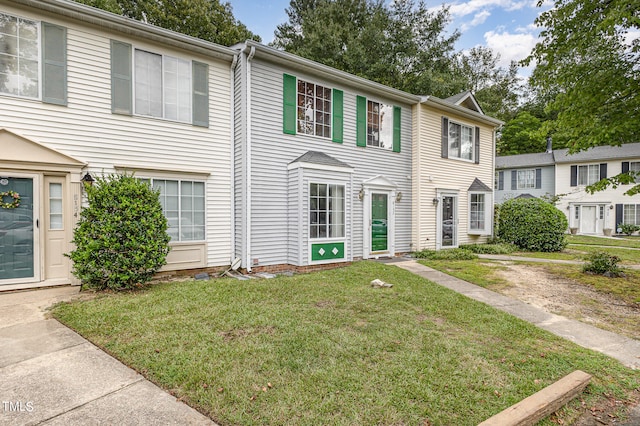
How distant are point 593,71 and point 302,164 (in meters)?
6.04

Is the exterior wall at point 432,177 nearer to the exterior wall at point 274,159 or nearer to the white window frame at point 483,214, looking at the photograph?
the white window frame at point 483,214

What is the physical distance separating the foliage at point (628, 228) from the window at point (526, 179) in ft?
19.4

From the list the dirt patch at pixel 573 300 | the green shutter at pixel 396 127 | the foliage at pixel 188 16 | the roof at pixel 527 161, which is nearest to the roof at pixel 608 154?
the roof at pixel 527 161

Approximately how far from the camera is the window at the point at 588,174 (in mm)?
21756

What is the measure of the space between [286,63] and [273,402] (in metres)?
7.65

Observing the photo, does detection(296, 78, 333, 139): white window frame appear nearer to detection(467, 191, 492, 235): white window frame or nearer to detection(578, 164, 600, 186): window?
detection(467, 191, 492, 235): white window frame

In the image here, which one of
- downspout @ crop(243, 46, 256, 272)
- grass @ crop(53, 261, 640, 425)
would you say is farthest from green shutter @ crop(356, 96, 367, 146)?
grass @ crop(53, 261, 640, 425)

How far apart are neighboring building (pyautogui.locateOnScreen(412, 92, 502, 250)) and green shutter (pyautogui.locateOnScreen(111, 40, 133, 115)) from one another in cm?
847

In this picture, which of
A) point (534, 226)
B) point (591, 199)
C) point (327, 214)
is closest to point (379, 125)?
point (327, 214)

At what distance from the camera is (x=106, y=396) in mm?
2574

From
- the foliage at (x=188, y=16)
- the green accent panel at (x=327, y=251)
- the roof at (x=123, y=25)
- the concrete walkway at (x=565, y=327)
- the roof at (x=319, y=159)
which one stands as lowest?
the concrete walkway at (x=565, y=327)

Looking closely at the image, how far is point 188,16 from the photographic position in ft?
54.9

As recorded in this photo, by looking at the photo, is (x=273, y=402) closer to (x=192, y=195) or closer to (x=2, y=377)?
(x=2, y=377)

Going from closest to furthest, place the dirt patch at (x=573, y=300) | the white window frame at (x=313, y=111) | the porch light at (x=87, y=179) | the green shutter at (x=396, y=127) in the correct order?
the dirt patch at (x=573, y=300) < the porch light at (x=87, y=179) < the white window frame at (x=313, y=111) < the green shutter at (x=396, y=127)
